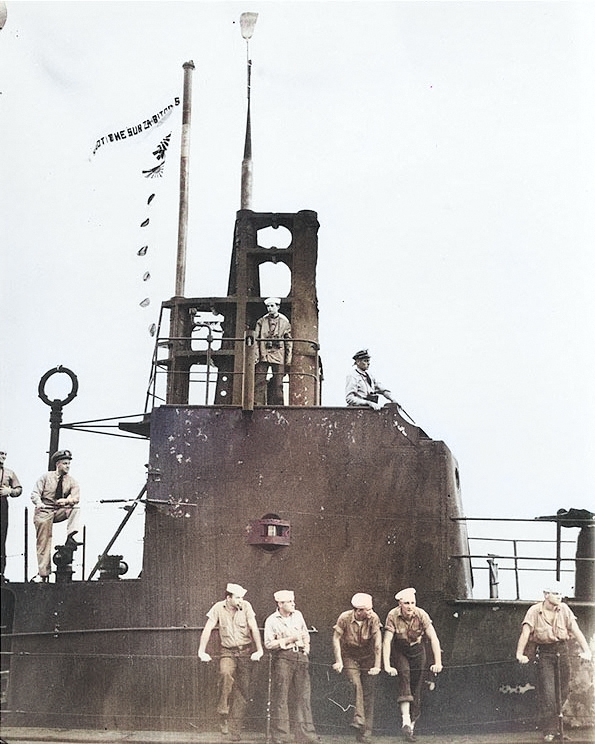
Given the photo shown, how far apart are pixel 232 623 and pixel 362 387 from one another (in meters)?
3.30

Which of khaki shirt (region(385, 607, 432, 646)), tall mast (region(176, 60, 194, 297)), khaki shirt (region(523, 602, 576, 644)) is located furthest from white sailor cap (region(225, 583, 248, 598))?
tall mast (region(176, 60, 194, 297))

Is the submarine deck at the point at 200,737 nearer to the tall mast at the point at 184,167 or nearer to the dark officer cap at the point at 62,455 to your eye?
the dark officer cap at the point at 62,455

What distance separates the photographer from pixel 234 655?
11.4 metres

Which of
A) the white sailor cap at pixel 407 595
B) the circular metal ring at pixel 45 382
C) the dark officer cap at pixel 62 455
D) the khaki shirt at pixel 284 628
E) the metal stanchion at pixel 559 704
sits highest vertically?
the circular metal ring at pixel 45 382

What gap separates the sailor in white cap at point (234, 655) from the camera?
11352mm

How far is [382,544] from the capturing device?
12211mm

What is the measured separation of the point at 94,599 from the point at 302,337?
168 inches

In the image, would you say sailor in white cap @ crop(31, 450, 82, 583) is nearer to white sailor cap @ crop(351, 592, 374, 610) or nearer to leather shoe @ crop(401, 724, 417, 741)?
white sailor cap @ crop(351, 592, 374, 610)

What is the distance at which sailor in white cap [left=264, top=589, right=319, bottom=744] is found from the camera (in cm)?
1108

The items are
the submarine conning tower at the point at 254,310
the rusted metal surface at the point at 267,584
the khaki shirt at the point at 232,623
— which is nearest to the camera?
the khaki shirt at the point at 232,623

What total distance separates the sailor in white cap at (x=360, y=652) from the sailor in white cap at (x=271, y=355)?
2988mm

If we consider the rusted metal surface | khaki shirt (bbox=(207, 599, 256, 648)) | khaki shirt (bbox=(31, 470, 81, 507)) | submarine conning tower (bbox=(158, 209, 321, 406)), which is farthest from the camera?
submarine conning tower (bbox=(158, 209, 321, 406))

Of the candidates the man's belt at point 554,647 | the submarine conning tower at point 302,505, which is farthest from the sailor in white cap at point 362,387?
the man's belt at point 554,647

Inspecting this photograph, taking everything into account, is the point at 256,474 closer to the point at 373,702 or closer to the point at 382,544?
the point at 382,544
